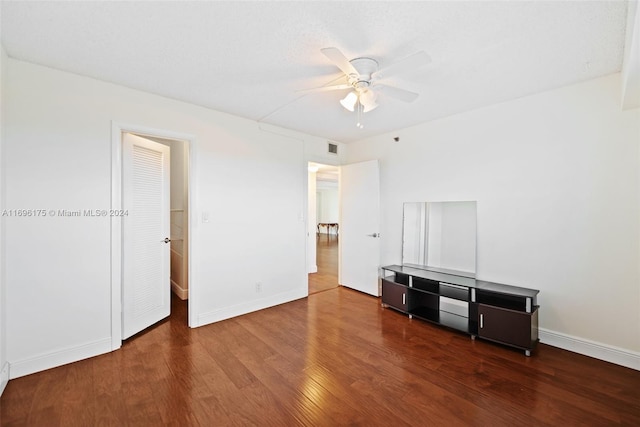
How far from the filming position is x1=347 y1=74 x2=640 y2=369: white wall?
2.34 meters

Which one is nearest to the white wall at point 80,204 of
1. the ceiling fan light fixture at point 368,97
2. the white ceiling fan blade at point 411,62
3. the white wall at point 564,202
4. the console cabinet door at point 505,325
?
the ceiling fan light fixture at point 368,97

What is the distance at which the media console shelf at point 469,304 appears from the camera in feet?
8.25

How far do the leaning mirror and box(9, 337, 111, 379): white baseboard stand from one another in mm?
3546

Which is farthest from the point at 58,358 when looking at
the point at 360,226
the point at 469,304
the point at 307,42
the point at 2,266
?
the point at 469,304

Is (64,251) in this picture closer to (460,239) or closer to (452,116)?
(460,239)

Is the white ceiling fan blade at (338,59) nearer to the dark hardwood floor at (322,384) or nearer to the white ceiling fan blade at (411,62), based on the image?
the white ceiling fan blade at (411,62)

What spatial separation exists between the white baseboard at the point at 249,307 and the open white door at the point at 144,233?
1.94 feet

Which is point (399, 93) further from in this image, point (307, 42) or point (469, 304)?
point (469, 304)

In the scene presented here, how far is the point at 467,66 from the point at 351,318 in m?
2.86

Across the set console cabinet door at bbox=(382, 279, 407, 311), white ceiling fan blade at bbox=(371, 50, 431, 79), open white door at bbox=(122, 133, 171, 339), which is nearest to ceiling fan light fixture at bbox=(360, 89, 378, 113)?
white ceiling fan blade at bbox=(371, 50, 431, 79)

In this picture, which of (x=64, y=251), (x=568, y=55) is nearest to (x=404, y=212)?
(x=568, y=55)

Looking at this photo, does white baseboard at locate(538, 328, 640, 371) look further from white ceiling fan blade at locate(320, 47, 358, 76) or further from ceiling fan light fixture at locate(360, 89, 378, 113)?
white ceiling fan blade at locate(320, 47, 358, 76)

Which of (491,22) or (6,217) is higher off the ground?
(491,22)

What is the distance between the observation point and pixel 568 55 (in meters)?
2.08
